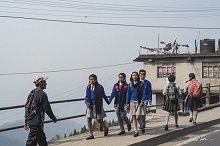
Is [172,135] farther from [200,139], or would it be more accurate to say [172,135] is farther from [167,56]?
[167,56]

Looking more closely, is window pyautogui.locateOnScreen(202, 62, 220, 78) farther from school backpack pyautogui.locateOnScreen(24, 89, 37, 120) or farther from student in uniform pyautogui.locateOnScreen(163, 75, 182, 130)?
school backpack pyautogui.locateOnScreen(24, 89, 37, 120)

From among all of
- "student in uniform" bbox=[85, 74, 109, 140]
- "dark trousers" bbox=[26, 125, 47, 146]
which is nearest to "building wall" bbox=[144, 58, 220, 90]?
"student in uniform" bbox=[85, 74, 109, 140]

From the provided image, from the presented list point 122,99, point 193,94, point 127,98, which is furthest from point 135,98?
point 193,94

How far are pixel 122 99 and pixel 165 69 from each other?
93.2 feet

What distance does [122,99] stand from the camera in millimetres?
9016

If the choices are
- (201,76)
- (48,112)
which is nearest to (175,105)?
(48,112)

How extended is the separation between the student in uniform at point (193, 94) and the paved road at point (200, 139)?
0.66m

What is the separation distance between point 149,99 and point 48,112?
339 centimetres

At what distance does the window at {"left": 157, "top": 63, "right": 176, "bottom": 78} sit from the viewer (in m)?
36.6

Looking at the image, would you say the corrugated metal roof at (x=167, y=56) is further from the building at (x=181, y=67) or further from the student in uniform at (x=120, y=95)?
the student in uniform at (x=120, y=95)

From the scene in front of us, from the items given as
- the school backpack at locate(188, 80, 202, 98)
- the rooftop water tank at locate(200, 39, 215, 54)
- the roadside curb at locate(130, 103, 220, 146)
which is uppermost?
the rooftop water tank at locate(200, 39, 215, 54)

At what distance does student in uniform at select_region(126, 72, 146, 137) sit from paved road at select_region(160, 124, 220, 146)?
1024 millimetres

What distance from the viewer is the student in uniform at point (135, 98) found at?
29.0ft

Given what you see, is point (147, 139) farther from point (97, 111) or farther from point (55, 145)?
point (55, 145)
